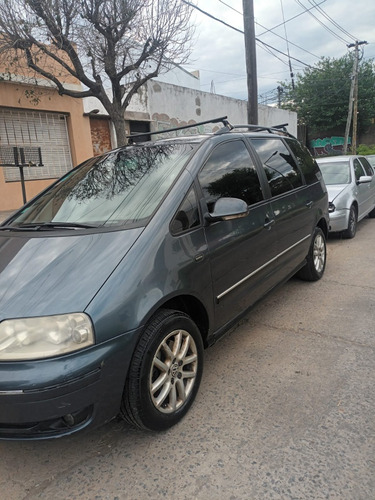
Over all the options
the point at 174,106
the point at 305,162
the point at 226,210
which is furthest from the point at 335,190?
the point at 174,106

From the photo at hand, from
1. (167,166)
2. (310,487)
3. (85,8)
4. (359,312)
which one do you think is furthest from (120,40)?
(310,487)

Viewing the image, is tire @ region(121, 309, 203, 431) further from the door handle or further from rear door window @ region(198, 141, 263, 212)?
the door handle

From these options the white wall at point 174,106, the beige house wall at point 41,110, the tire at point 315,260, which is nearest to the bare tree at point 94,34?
the beige house wall at point 41,110

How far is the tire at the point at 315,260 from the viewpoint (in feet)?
15.0

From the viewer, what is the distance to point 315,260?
15.4ft

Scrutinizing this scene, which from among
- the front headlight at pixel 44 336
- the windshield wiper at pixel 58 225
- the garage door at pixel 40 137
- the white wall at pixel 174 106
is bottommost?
the front headlight at pixel 44 336

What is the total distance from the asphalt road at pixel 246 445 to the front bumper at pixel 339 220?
3.83 m

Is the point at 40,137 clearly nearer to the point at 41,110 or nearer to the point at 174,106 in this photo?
the point at 41,110

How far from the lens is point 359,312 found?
12.7 ft

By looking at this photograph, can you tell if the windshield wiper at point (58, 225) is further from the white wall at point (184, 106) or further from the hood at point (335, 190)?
the white wall at point (184, 106)

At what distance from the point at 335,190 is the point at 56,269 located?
240 inches

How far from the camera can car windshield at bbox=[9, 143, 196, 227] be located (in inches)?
100

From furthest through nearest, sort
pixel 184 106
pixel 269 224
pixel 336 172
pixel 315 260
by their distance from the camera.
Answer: pixel 184 106 < pixel 336 172 < pixel 315 260 < pixel 269 224

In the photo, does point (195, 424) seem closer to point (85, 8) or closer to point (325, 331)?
point (325, 331)
